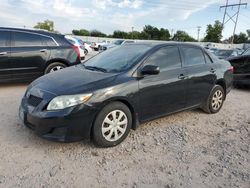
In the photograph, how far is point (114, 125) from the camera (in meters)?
3.63

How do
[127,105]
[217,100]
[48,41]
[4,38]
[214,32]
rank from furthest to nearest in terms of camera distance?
[214,32]
[48,41]
[4,38]
[217,100]
[127,105]

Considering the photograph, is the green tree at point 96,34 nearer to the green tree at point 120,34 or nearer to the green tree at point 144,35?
the green tree at point 120,34

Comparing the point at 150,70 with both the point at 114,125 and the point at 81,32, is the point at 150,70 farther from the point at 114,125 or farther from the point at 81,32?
the point at 81,32

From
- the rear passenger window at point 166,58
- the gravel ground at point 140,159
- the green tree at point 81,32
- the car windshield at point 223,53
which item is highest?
the green tree at point 81,32

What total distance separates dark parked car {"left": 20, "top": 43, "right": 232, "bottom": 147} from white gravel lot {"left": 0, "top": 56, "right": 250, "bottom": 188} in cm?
28

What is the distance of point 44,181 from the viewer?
9.21 ft

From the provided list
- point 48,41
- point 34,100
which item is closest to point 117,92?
point 34,100

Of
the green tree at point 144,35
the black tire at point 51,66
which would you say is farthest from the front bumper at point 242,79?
the green tree at point 144,35

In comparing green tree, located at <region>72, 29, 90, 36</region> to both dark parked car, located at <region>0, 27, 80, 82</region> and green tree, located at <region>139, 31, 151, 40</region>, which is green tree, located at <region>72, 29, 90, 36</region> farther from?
dark parked car, located at <region>0, 27, 80, 82</region>

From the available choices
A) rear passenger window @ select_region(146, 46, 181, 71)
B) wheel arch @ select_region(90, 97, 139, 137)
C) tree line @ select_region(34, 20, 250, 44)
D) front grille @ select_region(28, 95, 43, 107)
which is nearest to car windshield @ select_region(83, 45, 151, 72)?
Answer: rear passenger window @ select_region(146, 46, 181, 71)

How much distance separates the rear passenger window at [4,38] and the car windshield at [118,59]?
315 centimetres

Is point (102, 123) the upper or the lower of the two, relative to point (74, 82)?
lower

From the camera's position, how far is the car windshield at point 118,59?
407cm

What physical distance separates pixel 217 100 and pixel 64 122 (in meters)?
3.61
